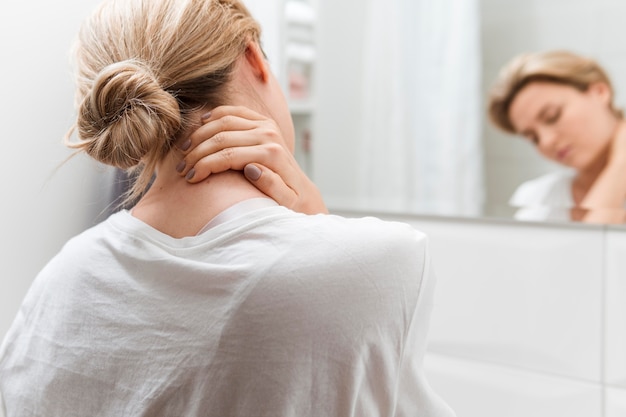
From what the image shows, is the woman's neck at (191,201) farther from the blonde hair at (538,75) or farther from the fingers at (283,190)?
the blonde hair at (538,75)

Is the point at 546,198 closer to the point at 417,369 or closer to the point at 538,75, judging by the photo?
the point at 538,75

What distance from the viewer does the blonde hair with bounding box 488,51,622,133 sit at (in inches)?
44.4

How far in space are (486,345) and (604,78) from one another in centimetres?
49

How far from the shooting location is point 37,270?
108 cm

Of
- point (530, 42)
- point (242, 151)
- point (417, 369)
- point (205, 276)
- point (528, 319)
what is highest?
point (530, 42)

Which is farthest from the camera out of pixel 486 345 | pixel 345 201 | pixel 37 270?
pixel 345 201

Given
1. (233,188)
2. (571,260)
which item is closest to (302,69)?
(571,260)

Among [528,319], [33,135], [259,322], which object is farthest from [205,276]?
[528,319]

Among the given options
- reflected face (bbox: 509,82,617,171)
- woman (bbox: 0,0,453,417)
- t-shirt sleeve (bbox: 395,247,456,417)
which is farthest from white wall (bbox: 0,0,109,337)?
reflected face (bbox: 509,82,617,171)

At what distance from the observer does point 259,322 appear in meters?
0.64

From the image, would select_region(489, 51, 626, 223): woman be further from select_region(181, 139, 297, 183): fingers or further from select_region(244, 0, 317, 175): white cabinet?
select_region(181, 139, 297, 183): fingers

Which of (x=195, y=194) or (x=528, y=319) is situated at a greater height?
(x=195, y=194)

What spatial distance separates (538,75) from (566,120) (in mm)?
91

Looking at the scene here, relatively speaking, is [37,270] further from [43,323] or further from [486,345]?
[486,345]
